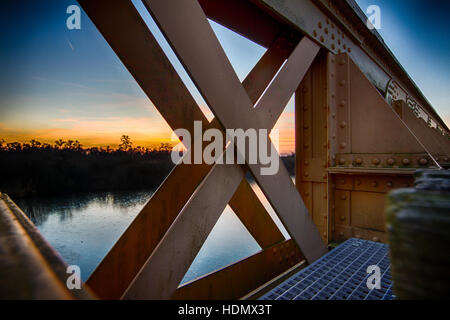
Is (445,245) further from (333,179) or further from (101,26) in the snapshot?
(333,179)

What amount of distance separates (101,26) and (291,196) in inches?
72.7

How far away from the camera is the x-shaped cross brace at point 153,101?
151 centimetres

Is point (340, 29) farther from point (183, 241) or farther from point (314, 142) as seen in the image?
point (183, 241)

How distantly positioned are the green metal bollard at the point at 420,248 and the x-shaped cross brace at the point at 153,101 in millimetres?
1021

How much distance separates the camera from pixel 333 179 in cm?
243

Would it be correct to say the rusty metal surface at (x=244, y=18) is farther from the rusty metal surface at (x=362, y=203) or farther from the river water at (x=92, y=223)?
the river water at (x=92, y=223)

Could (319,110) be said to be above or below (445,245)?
above

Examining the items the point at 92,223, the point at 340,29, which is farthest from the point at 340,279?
the point at 92,223

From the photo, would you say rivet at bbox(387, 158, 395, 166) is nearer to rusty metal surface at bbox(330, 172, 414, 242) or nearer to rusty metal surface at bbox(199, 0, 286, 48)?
rusty metal surface at bbox(330, 172, 414, 242)

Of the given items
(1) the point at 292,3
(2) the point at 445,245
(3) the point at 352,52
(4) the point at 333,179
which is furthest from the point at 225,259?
(2) the point at 445,245

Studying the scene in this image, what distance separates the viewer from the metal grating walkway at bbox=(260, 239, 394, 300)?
4.17 ft

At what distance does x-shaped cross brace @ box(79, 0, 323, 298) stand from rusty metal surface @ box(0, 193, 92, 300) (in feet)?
2.38

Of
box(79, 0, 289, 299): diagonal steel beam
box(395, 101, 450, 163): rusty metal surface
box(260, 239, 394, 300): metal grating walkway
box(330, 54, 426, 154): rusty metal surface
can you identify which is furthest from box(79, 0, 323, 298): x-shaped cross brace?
box(395, 101, 450, 163): rusty metal surface
